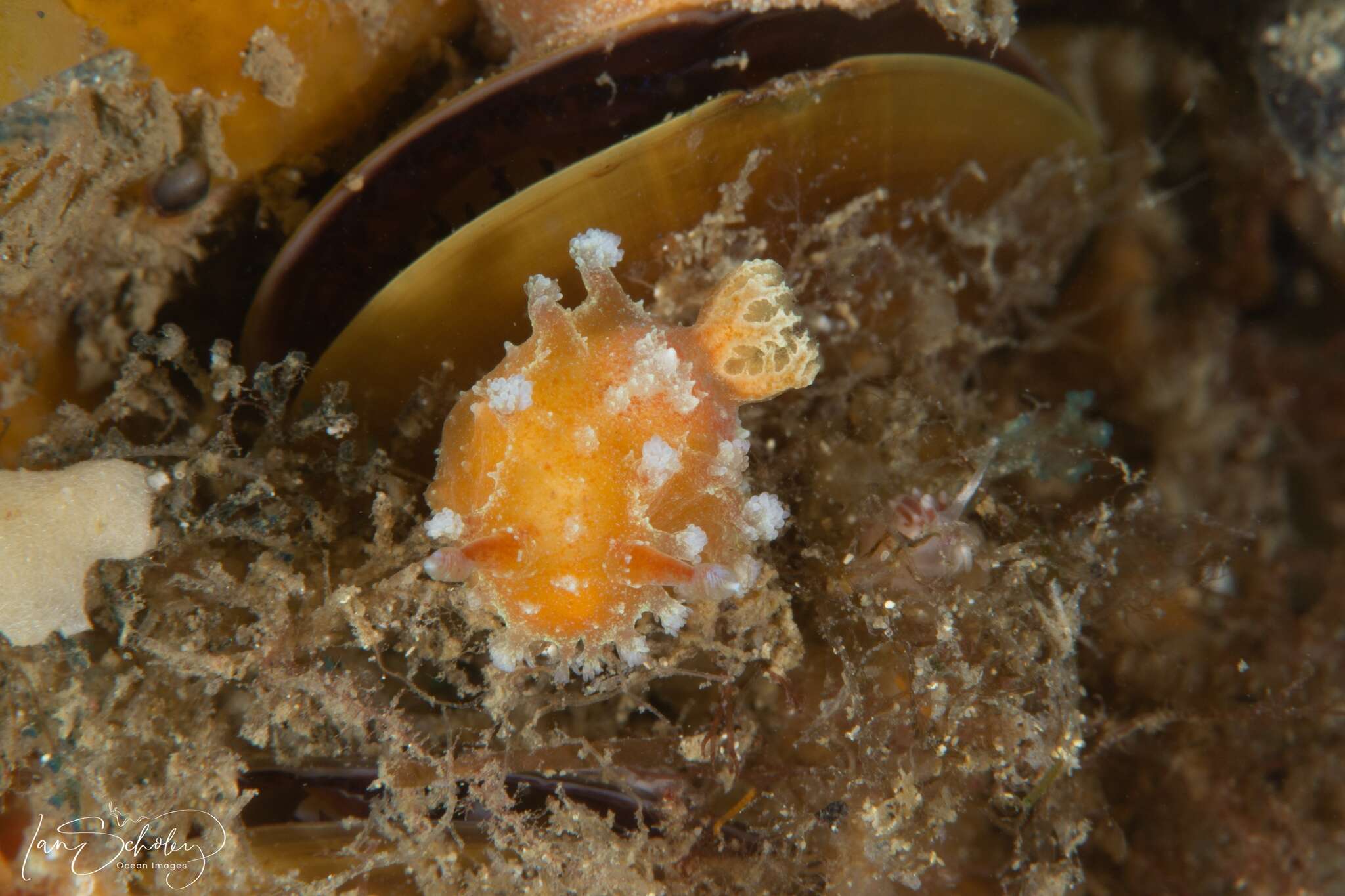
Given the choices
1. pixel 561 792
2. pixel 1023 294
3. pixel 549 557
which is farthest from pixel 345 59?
pixel 1023 294

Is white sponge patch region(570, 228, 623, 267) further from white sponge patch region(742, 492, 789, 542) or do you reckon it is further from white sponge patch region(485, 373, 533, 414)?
white sponge patch region(742, 492, 789, 542)

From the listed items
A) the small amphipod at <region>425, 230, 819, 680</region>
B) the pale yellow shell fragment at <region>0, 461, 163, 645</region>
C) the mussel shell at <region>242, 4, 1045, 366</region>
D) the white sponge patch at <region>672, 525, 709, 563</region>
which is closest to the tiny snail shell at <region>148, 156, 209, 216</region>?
the mussel shell at <region>242, 4, 1045, 366</region>

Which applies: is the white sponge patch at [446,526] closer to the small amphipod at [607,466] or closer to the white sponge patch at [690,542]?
the small amphipod at [607,466]

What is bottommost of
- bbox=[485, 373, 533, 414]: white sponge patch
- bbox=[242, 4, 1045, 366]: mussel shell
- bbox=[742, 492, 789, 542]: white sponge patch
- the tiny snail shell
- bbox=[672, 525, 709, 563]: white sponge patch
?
bbox=[742, 492, 789, 542]: white sponge patch

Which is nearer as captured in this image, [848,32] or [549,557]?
[549,557]

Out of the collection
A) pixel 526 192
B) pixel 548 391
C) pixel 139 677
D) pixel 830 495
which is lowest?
pixel 830 495

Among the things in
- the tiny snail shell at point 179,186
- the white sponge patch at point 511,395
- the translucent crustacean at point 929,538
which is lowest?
the translucent crustacean at point 929,538

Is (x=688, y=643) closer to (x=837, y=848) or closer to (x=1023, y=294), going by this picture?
(x=837, y=848)

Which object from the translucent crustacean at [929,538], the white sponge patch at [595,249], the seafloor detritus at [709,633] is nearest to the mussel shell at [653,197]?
the seafloor detritus at [709,633]
